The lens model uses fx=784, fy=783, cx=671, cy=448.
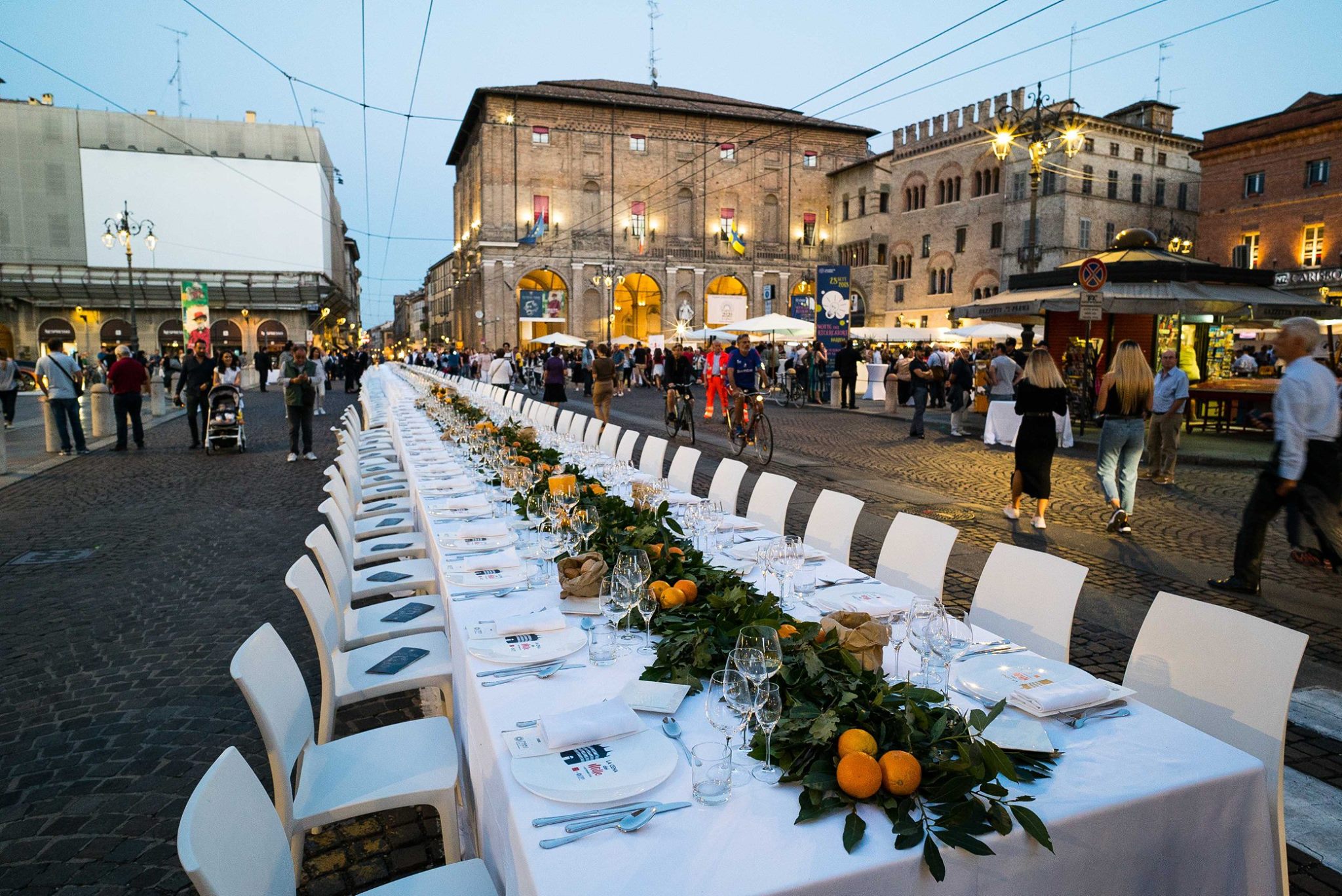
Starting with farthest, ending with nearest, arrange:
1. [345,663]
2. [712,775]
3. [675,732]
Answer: [345,663] < [675,732] < [712,775]

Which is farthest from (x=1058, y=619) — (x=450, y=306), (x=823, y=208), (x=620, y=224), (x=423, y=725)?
(x=450, y=306)

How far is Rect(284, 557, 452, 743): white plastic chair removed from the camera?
3.08 metres

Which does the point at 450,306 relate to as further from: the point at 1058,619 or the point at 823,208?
the point at 1058,619

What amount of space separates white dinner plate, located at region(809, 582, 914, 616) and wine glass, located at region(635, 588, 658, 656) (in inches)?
25.5

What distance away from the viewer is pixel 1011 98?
39.5 meters

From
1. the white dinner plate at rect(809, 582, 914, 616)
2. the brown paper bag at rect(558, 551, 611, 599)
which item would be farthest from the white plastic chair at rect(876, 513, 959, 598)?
the brown paper bag at rect(558, 551, 611, 599)

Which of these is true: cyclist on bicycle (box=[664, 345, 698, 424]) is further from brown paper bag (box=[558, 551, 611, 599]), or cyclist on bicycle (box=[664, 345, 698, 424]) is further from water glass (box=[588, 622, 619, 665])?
water glass (box=[588, 622, 619, 665])

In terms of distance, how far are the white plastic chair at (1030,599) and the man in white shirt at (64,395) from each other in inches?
532

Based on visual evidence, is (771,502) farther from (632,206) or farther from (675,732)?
(632,206)

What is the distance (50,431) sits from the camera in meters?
12.4

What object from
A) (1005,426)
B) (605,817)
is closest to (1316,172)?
(1005,426)

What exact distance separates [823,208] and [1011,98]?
15.0 meters

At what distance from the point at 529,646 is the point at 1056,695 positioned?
1.53 m

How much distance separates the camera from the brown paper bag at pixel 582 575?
2.88m
